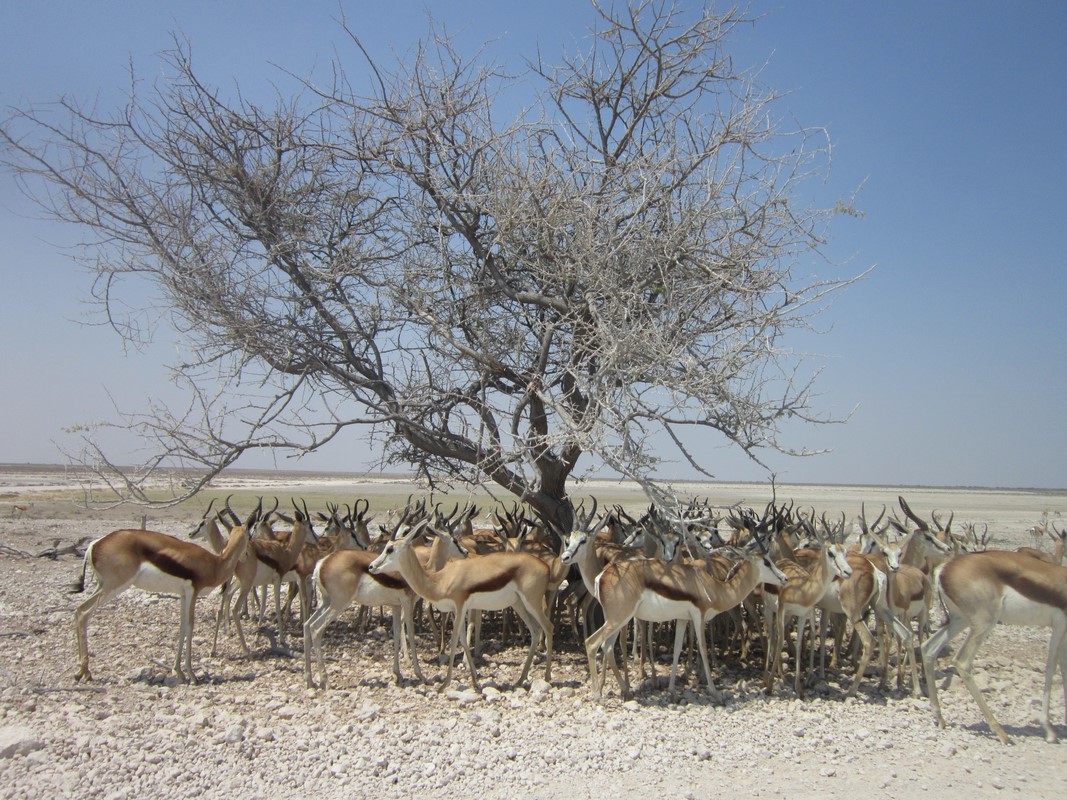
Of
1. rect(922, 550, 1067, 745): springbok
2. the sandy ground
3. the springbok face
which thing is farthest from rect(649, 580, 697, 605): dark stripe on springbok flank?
the springbok face

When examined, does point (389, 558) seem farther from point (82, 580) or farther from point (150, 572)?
point (82, 580)

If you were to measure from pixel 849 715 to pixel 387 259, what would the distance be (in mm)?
7502

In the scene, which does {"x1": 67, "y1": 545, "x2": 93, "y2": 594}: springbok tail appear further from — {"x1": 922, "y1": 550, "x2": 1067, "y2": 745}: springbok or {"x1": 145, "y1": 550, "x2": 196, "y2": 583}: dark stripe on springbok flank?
{"x1": 922, "y1": 550, "x2": 1067, "y2": 745}: springbok

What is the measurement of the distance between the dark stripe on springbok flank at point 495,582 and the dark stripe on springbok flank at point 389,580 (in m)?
1.05

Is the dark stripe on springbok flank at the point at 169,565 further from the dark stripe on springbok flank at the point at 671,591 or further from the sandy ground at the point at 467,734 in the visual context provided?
the dark stripe on springbok flank at the point at 671,591

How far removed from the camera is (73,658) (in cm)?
905

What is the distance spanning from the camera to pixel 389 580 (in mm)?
9219

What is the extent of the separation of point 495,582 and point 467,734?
1960mm

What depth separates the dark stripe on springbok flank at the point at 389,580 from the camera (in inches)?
361

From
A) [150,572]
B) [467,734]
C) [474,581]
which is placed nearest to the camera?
[467,734]

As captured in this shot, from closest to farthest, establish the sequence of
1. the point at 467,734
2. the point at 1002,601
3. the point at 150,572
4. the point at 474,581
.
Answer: the point at 467,734
the point at 1002,601
the point at 150,572
the point at 474,581

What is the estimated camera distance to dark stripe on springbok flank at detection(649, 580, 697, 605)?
27.6 ft

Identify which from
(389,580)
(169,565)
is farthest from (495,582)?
(169,565)

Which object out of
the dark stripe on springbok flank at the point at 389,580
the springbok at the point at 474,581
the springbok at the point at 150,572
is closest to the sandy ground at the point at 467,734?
the springbok at the point at 150,572
